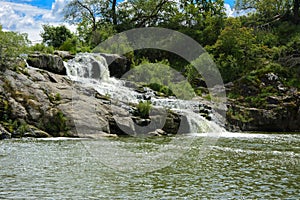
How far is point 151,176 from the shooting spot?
11641 mm

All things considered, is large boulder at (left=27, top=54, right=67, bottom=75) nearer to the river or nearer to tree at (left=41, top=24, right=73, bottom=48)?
the river

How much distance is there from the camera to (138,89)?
105ft

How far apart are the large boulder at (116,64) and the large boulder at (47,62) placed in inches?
286

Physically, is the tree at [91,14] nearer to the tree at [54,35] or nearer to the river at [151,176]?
the tree at [54,35]

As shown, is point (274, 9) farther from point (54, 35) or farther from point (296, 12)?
point (54, 35)

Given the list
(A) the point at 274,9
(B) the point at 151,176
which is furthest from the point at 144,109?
(A) the point at 274,9

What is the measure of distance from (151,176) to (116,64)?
Answer: 91.0 ft

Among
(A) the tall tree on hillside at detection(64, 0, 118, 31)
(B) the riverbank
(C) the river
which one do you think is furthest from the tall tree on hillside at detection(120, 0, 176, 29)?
(C) the river

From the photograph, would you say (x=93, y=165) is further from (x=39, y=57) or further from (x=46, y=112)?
(x=39, y=57)

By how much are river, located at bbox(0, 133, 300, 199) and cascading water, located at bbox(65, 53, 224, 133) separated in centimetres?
1040

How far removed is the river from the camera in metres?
9.52

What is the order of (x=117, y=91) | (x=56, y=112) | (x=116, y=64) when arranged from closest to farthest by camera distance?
(x=56, y=112)
(x=117, y=91)
(x=116, y=64)

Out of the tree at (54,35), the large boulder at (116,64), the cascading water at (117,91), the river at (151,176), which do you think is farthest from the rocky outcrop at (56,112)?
the tree at (54,35)

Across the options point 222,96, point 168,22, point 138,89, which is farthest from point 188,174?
point 168,22
